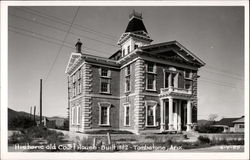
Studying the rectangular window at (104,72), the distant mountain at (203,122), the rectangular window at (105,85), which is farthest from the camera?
the rectangular window at (104,72)

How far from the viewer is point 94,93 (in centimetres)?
1407

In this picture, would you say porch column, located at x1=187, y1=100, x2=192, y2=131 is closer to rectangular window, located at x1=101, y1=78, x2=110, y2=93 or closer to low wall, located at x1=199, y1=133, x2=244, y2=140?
low wall, located at x1=199, y1=133, x2=244, y2=140

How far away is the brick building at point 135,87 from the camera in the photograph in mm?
13609

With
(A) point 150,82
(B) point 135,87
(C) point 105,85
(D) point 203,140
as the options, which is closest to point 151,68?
(A) point 150,82

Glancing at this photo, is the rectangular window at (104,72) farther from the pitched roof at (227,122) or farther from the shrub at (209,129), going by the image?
the pitched roof at (227,122)

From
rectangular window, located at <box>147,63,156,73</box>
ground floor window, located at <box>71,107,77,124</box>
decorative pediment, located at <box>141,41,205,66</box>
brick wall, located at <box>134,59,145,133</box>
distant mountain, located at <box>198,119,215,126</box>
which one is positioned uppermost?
decorative pediment, located at <box>141,41,205,66</box>

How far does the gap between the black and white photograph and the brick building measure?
0.06 m

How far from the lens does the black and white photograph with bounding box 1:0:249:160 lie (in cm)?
1130

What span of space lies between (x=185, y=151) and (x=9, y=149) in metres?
7.95

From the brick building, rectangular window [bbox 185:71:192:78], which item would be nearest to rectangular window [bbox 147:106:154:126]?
the brick building

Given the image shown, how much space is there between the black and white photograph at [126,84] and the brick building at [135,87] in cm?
6

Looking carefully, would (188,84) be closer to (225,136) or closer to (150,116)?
(150,116)

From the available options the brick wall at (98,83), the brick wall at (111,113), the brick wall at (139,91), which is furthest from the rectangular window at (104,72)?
the brick wall at (139,91)

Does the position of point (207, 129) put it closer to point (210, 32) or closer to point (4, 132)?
point (210, 32)
